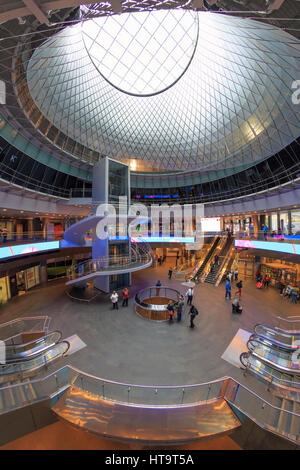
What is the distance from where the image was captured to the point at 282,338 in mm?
9125

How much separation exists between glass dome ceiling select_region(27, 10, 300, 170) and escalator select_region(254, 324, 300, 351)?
20.1m

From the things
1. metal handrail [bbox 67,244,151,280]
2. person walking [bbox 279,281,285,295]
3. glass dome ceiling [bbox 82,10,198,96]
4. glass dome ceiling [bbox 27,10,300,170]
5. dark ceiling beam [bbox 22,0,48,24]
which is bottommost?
person walking [bbox 279,281,285,295]

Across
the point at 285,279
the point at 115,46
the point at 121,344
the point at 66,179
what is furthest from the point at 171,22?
the point at 121,344

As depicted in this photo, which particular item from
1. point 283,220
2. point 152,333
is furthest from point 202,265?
point 283,220

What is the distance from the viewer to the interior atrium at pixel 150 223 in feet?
21.0

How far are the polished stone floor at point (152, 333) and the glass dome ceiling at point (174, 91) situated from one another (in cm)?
2065

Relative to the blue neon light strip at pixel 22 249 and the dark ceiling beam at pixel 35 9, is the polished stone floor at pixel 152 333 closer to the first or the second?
the blue neon light strip at pixel 22 249

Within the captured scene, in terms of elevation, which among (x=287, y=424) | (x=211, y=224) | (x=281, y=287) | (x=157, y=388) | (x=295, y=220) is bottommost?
(x=281, y=287)

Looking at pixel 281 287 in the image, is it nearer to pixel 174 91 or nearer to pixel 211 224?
pixel 211 224

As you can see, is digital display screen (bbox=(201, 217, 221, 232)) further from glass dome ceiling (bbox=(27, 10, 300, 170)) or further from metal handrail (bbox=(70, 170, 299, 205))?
glass dome ceiling (bbox=(27, 10, 300, 170))

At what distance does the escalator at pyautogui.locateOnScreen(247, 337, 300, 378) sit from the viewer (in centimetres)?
737

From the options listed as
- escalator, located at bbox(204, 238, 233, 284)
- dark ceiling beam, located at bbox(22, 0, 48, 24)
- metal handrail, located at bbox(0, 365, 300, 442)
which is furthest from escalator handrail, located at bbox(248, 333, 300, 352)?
escalator, located at bbox(204, 238, 233, 284)

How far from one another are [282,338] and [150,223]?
35245mm

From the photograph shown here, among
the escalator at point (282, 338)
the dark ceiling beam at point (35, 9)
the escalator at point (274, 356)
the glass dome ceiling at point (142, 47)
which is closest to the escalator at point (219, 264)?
the escalator at point (282, 338)
